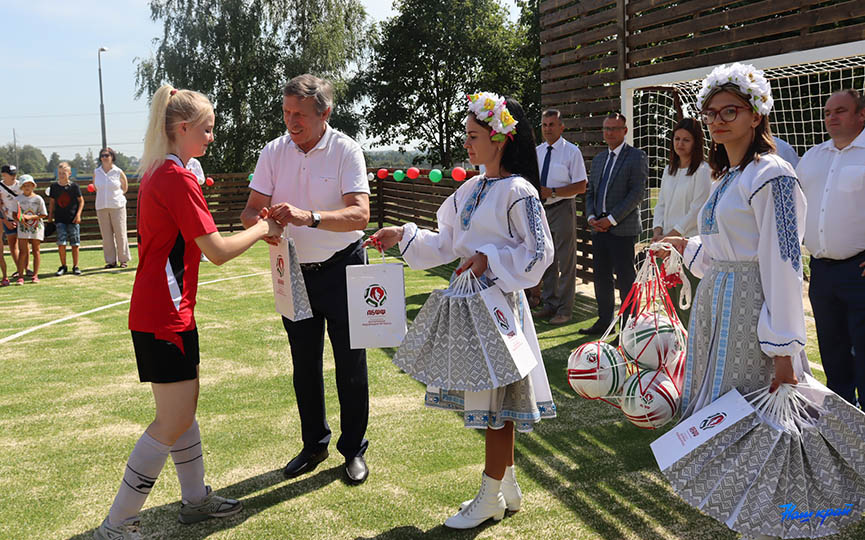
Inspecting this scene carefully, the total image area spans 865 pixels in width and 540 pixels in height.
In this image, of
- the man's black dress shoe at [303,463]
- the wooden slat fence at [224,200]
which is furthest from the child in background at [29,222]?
the man's black dress shoe at [303,463]

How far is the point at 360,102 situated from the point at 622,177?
24485 millimetres

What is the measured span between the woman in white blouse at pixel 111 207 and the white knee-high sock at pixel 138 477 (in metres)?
9.93

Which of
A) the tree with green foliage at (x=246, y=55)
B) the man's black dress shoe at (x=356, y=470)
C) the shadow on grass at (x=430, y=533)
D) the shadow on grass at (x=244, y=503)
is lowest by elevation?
the shadow on grass at (x=430, y=533)

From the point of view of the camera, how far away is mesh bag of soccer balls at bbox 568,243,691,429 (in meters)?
2.57

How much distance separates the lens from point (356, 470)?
351 cm

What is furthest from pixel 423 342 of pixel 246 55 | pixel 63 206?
pixel 246 55

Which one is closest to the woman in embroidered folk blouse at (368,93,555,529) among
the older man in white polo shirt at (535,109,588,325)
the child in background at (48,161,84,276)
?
the older man in white polo shirt at (535,109,588,325)

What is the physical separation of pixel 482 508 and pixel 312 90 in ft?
6.58

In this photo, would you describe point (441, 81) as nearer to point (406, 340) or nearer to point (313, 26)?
point (313, 26)

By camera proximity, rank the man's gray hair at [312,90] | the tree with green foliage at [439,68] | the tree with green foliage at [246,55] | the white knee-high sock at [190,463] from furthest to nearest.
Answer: the tree with green foliage at [439,68]
the tree with green foliage at [246,55]
the man's gray hair at [312,90]
the white knee-high sock at [190,463]

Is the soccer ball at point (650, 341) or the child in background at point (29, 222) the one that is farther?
the child in background at point (29, 222)

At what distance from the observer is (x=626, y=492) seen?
10.7ft

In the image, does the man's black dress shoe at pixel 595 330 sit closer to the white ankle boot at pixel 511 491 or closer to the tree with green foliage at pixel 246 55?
the white ankle boot at pixel 511 491

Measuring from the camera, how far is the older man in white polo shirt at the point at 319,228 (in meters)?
3.26
